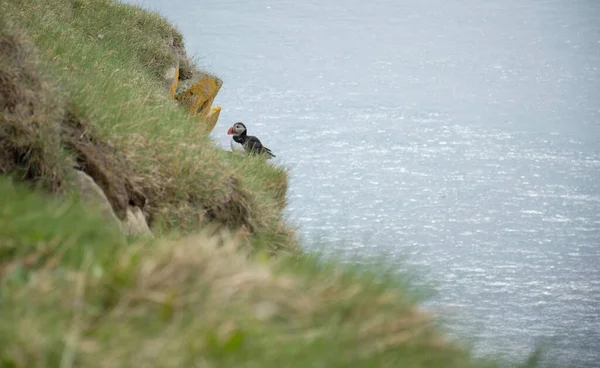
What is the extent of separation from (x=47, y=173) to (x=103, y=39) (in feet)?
23.7

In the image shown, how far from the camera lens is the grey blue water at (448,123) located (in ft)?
114

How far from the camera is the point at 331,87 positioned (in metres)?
51.7

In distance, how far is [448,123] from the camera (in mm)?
47906

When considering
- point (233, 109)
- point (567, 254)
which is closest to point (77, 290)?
point (567, 254)

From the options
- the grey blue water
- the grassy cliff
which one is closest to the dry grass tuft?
the grassy cliff

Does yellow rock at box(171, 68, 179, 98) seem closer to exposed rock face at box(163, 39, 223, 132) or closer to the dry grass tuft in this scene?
exposed rock face at box(163, 39, 223, 132)

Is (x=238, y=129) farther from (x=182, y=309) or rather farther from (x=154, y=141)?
(x=182, y=309)

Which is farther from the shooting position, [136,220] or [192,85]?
[192,85]

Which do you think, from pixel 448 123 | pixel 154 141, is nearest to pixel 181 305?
pixel 154 141

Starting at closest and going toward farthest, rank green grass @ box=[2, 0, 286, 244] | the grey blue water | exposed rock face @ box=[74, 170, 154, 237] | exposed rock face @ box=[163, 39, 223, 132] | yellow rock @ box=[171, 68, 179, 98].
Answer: exposed rock face @ box=[74, 170, 154, 237]
green grass @ box=[2, 0, 286, 244]
yellow rock @ box=[171, 68, 179, 98]
exposed rock face @ box=[163, 39, 223, 132]
the grey blue water

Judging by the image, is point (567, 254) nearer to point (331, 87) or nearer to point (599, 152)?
point (599, 152)

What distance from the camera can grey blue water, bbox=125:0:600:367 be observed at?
34812 millimetres

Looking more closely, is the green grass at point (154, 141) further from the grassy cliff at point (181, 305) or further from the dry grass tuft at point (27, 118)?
the grassy cliff at point (181, 305)

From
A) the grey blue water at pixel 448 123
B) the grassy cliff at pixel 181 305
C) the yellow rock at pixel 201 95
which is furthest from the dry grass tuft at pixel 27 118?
the grey blue water at pixel 448 123
